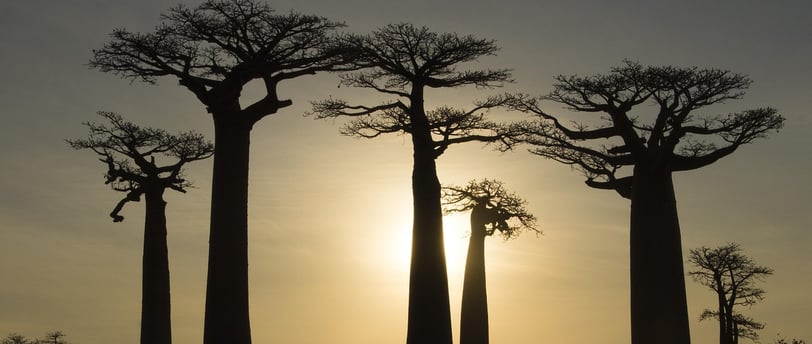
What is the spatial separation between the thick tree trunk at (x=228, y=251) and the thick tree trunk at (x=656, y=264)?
24.0 feet

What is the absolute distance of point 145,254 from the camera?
28859mm

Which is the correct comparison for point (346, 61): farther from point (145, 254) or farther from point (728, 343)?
point (728, 343)

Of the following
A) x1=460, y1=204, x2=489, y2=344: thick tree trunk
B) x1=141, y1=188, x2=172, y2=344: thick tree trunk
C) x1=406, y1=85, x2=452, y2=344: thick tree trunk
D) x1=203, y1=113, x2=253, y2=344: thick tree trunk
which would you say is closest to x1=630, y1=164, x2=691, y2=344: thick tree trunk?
x1=406, y1=85, x2=452, y2=344: thick tree trunk

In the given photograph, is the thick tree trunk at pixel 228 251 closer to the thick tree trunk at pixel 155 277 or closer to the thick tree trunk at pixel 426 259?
the thick tree trunk at pixel 426 259

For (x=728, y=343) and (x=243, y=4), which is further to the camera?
(x=728, y=343)

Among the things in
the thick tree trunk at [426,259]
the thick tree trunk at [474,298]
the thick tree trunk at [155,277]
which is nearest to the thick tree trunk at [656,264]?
the thick tree trunk at [426,259]

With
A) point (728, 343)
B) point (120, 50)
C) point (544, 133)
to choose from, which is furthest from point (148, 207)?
point (728, 343)

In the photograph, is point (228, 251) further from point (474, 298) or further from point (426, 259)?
point (474, 298)

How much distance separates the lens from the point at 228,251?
22016 mm

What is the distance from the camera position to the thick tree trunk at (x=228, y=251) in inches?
860

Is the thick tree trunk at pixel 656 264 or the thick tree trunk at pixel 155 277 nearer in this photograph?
the thick tree trunk at pixel 656 264

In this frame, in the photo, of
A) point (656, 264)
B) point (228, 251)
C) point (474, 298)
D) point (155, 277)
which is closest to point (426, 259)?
point (228, 251)

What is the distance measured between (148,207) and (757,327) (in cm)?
1806

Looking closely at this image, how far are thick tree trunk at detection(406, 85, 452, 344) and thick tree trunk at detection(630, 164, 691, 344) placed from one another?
4.24 meters
